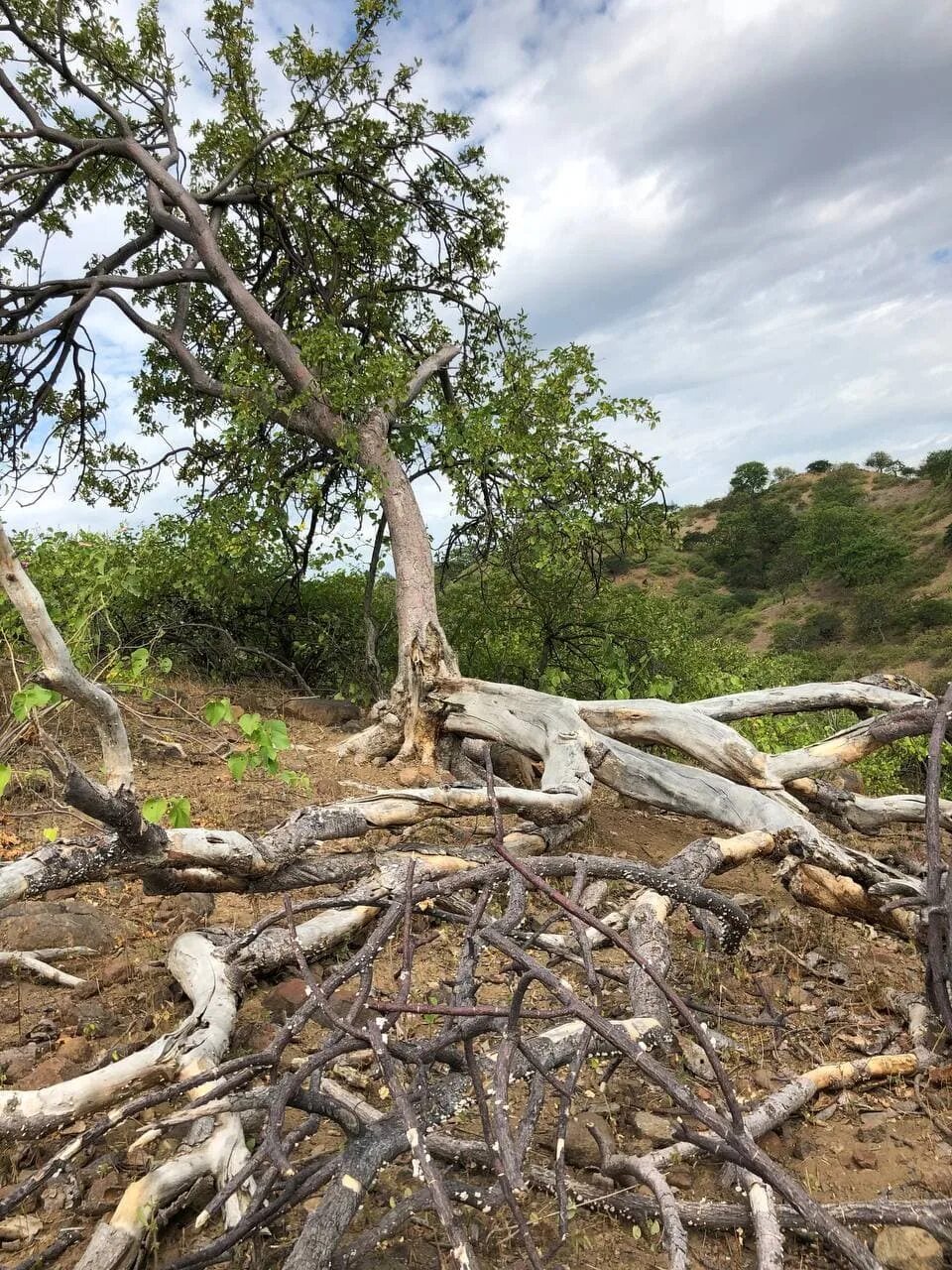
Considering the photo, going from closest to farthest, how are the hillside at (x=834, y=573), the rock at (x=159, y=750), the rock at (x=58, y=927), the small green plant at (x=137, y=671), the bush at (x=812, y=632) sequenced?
the rock at (x=58, y=927), the small green plant at (x=137, y=671), the rock at (x=159, y=750), the hillside at (x=834, y=573), the bush at (x=812, y=632)

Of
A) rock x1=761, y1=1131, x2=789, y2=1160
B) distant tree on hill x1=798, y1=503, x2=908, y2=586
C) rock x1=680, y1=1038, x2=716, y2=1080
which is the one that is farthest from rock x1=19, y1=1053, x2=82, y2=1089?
distant tree on hill x1=798, y1=503, x2=908, y2=586

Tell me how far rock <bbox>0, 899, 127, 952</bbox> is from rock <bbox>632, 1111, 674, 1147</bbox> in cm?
250

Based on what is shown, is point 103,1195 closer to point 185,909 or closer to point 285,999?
point 285,999

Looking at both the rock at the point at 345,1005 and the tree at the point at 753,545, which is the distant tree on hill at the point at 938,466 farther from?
the rock at the point at 345,1005

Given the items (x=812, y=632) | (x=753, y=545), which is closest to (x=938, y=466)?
(x=753, y=545)

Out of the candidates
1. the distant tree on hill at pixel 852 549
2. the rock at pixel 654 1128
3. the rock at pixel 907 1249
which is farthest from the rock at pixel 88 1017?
the distant tree on hill at pixel 852 549

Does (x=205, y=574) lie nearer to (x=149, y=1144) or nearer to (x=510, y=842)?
(x=510, y=842)

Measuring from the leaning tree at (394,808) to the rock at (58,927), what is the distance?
0.35 meters

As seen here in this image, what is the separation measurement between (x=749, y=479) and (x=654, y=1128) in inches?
3049

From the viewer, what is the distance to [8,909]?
3.91 metres

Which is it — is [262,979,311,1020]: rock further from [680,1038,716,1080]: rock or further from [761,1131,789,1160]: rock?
[761,1131,789,1160]: rock

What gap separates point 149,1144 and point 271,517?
6015mm

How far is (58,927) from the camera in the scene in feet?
12.3

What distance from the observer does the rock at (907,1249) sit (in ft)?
6.09
